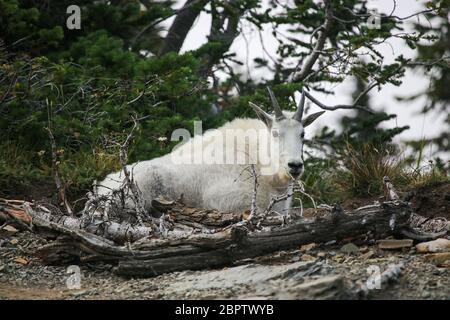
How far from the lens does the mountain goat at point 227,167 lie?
7859 millimetres

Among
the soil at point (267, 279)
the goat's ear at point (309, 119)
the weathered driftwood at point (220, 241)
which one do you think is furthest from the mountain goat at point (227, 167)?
the soil at point (267, 279)

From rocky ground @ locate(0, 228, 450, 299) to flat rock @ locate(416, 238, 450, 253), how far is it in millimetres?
97

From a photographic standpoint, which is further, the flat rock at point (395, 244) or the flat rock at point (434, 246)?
the flat rock at point (395, 244)

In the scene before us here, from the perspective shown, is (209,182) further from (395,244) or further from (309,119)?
(395,244)

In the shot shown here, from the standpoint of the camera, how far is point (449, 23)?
14.4 m

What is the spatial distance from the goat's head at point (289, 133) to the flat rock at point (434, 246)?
5.76 feet

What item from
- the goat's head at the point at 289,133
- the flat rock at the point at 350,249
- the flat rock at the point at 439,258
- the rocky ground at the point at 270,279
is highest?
the goat's head at the point at 289,133

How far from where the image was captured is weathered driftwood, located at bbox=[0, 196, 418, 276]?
6066mm

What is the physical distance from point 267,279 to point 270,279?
2cm

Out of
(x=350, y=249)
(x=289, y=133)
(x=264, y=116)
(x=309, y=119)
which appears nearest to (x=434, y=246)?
(x=350, y=249)

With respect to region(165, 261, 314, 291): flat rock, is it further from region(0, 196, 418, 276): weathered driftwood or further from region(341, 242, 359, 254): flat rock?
region(341, 242, 359, 254): flat rock

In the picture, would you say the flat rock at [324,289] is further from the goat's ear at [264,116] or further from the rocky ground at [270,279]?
the goat's ear at [264,116]

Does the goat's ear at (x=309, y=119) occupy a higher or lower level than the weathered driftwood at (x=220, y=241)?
higher

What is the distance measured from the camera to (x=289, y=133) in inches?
301
